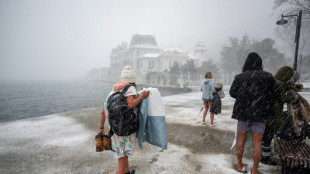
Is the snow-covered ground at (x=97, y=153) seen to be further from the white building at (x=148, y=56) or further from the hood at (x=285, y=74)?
the white building at (x=148, y=56)

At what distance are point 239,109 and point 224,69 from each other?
4839 centimetres

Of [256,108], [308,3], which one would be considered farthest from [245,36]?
[256,108]

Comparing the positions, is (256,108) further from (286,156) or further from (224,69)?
(224,69)

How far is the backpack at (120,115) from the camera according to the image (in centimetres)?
239

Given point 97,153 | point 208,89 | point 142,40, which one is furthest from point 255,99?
point 142,40

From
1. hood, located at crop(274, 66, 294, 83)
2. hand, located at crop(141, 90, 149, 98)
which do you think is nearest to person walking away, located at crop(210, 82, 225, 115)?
hood, located at crop(274, 66, 294, 83)

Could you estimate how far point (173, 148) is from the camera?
164 inches

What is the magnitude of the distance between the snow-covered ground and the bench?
Answer: 453mm

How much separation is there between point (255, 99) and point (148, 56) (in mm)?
53472

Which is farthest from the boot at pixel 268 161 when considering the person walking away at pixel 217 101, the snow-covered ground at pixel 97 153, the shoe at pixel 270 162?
the person walking away at pixel 217 101

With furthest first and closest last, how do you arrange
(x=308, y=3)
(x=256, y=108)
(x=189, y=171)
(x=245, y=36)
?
(x=245, y=36) → (x=308, y=3) → (x=189, y=171) → (x=256, y=108)

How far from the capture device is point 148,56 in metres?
55.2

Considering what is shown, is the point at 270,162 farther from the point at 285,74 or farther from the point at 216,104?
the point at 216,104

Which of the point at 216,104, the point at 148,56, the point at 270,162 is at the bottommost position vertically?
the point at 270,162
